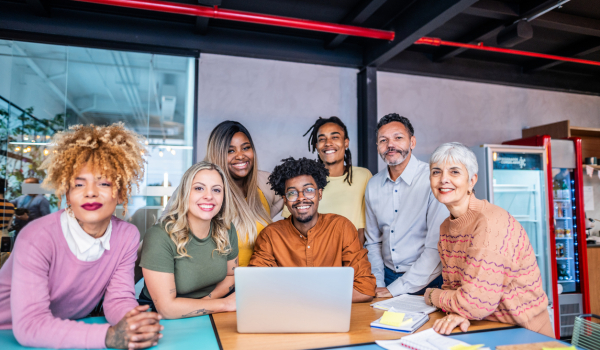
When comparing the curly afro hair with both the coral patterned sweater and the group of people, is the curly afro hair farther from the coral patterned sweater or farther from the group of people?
the coral patterned sweater

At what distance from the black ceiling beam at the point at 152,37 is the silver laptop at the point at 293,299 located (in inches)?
124

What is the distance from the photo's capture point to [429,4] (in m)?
3.26

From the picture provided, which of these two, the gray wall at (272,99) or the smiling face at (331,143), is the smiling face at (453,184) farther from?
the gray wall at (272,99)

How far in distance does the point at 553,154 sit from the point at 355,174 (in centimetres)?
305

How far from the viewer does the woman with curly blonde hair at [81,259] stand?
1.33 meters

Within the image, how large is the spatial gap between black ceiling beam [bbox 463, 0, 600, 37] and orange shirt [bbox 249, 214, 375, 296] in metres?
2.56

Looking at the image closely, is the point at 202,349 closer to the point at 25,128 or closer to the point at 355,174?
the point at 355,174

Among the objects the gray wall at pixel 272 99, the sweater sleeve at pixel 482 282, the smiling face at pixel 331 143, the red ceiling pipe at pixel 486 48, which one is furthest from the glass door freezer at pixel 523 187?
the sweater sleeve at pixel 482 282

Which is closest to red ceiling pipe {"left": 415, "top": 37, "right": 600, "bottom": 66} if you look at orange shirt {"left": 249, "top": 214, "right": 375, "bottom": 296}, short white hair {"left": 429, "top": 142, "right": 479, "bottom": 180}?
short white hair {"left": 429, "top": 142, "right": 479, "bottom": 180}

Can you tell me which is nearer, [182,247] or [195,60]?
[182,247]

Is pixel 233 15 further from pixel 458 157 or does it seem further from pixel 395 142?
pixel 458 157

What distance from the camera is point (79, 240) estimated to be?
1496mm

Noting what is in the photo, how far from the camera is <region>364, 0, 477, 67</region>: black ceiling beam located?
120 inches

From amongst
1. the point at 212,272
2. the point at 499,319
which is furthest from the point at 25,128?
the point at 499,319
